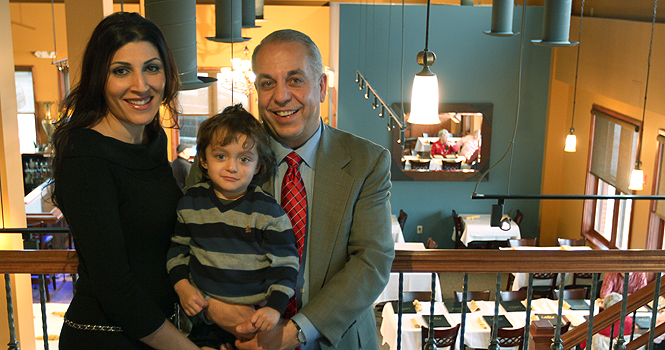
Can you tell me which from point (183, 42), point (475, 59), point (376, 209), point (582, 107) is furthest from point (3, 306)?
point (582, 107)

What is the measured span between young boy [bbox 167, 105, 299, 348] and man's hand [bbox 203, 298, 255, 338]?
0.02 metres

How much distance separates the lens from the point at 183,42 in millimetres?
3533

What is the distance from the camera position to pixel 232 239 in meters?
1.91

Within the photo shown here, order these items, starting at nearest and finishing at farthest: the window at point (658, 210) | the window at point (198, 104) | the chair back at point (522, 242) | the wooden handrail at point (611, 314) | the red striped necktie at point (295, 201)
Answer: the red striped necktie at point (295, 201) → the wooden handrail at point (611, 314) → the window at point (658, 210) → the chair back at point (522, 242) → the window at point (198, 104)

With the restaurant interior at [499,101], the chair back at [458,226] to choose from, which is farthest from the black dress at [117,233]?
the chair back at [458,226]

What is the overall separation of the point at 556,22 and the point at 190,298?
390 centimetres

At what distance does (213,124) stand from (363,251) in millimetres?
642

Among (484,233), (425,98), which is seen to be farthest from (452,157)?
(425,98)

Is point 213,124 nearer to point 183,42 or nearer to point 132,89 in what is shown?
point 132,89

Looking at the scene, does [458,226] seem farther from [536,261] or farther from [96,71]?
[96,71]

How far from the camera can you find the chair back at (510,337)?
18.6ft

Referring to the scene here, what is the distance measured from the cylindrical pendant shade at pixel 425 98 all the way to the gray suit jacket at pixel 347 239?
7.74 ft

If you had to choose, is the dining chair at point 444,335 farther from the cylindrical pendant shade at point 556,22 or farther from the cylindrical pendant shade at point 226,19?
the cylindrical pendant shade at point 226,19

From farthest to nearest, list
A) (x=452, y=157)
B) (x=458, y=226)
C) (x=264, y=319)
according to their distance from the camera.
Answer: (x=452, y=157) → (x=458, y=226) → (x=264, y=319)
